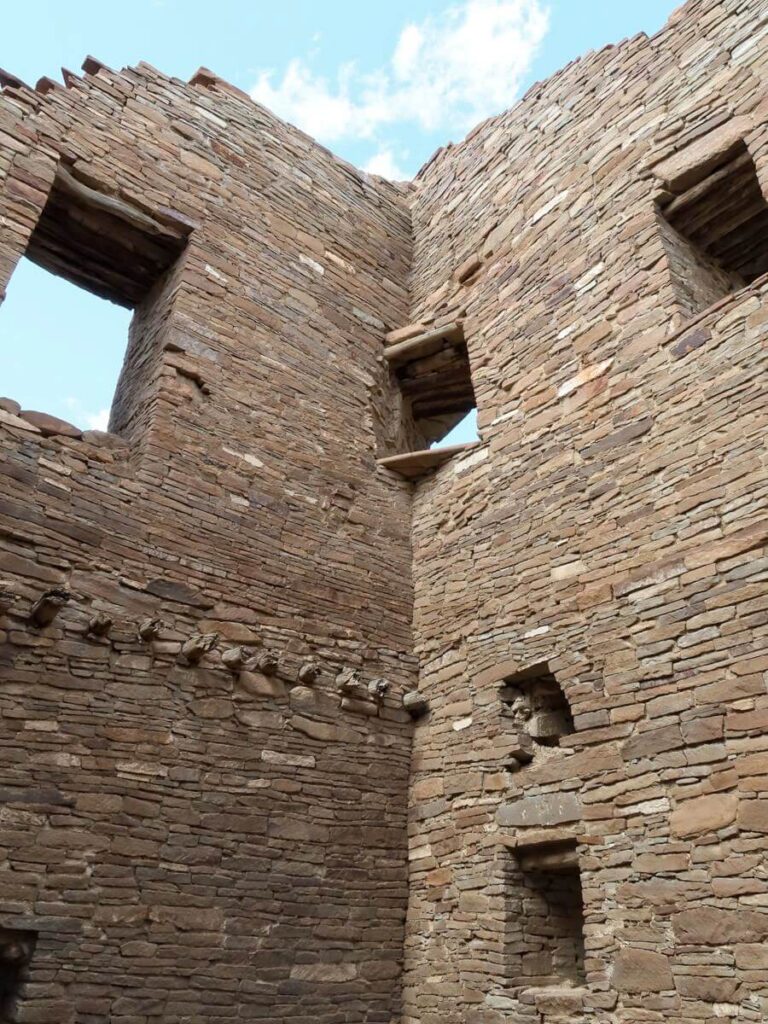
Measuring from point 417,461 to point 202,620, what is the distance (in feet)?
9.54

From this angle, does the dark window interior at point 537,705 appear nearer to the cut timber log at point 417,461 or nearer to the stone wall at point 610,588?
the stone wall at point 610,588

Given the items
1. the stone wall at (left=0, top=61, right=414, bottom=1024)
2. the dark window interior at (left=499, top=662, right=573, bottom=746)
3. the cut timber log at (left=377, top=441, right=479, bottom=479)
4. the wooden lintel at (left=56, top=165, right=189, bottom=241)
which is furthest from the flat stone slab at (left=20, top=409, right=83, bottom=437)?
the dark window interior at (left=499, top=662, right=573, bottom=746)

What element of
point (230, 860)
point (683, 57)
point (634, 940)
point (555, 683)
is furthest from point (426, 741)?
point (683, 57)

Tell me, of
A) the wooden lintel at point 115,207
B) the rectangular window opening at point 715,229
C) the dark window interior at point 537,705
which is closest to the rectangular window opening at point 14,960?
the dark window interior at point 537,705

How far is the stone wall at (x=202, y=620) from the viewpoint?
4.95m

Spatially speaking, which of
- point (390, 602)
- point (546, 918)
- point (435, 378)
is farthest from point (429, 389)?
point (546, 918)

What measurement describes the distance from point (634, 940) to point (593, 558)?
244cm

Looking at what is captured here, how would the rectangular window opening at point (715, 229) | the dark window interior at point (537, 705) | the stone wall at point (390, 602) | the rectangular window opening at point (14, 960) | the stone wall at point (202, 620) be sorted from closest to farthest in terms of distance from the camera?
the rectangular window opening at point (14, 960) → the stone wall at point (390, 602) → the stone wall at point (202, 620) → the dark window interior at point (537, 705) → the rectangular window opening at point (715, 229)

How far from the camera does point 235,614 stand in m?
6.22

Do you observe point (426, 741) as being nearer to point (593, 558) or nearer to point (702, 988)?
point (593, 558)

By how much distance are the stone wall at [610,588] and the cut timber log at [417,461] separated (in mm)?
132

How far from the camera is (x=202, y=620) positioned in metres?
6.02

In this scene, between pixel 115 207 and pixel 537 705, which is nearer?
pixel 537 705

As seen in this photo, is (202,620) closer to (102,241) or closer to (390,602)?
(390,602)
